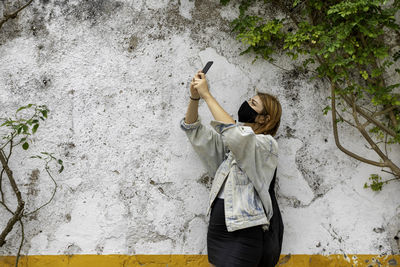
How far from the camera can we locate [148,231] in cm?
246

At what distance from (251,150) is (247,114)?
1.08 feet

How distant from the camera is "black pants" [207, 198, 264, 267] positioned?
196cm

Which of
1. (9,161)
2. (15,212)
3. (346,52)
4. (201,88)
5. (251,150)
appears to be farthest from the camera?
(9,161)

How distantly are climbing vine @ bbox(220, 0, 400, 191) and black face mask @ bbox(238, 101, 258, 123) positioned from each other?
1.47ft

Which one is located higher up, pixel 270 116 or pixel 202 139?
pixel 270 116

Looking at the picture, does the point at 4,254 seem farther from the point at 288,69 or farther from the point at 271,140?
the point at 288,69

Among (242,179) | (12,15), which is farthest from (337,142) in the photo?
A: (12,15)

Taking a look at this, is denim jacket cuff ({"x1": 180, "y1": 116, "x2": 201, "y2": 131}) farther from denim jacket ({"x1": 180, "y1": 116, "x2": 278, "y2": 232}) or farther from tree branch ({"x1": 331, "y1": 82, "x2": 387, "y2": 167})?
tree branch ({"x1": 331, "y1": 82, "x2": 387, "y2": 167})

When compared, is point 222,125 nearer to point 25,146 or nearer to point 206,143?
point 206,143

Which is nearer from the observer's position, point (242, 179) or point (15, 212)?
point (242, 179)

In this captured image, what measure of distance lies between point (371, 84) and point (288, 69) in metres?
0.55

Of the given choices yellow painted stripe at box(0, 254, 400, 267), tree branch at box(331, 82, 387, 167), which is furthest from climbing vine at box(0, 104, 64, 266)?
tree branch at box(331, 82, 387, 167)

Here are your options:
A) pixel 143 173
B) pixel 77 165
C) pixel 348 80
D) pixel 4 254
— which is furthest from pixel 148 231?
pixel 348 80

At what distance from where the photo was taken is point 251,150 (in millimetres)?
1925
